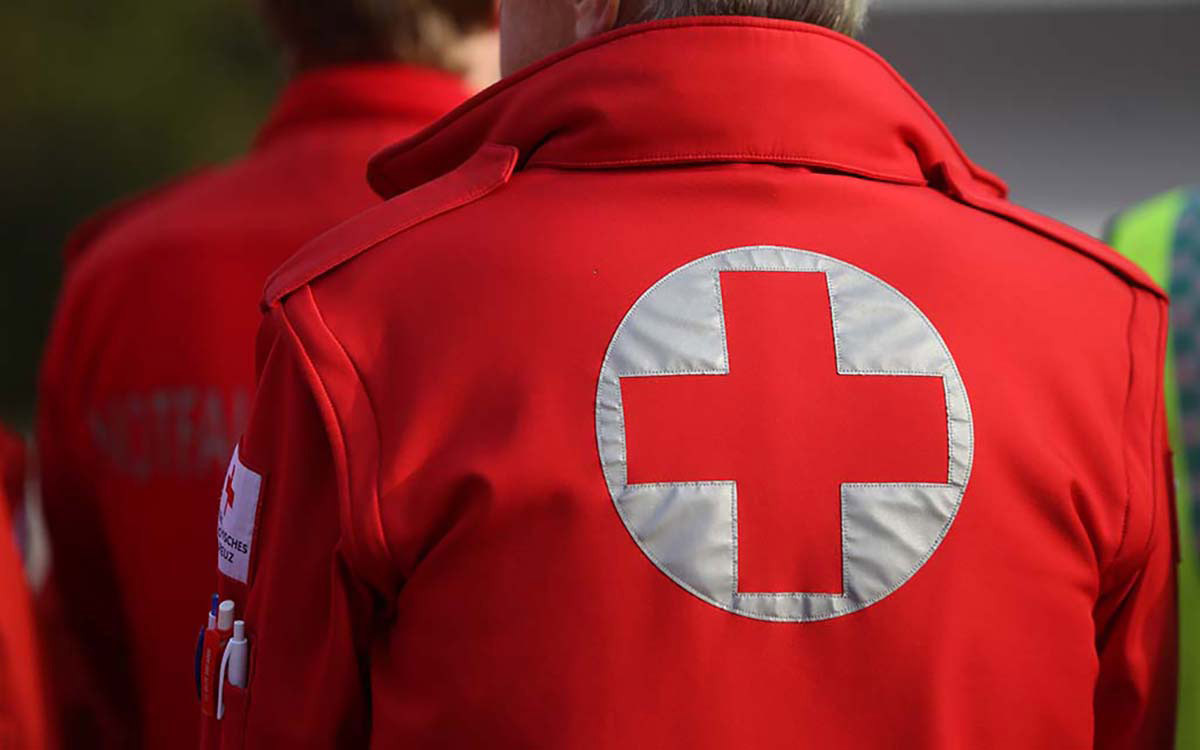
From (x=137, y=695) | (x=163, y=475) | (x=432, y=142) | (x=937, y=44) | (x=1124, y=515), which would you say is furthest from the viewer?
(x=937, y=44)

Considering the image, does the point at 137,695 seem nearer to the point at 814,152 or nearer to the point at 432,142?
the point at 432,142

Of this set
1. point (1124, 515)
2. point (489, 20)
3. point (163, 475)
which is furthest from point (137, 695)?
point (1124, 515)

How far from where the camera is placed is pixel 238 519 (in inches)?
47.8

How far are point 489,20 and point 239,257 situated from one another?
54 cm

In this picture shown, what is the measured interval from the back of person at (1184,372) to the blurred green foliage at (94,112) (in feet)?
21.7

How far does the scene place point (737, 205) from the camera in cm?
117

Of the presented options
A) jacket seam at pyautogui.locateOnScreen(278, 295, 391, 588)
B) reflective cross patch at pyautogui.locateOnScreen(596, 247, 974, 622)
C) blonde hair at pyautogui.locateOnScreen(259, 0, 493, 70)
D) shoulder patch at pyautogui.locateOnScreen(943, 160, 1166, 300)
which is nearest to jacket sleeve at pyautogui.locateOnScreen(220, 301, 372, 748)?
jacket seam at pyautogui.locateOnScreen(278, 295, 391, 588)

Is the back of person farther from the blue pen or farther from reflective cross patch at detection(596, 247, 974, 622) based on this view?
the blue pen

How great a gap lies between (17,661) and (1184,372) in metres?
1.35

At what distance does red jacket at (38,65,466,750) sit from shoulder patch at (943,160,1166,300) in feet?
3.31

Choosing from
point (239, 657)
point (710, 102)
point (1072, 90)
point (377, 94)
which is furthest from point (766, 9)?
point (1072, 90)

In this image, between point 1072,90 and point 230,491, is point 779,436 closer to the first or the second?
point 230,491

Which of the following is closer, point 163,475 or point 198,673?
point 198,673

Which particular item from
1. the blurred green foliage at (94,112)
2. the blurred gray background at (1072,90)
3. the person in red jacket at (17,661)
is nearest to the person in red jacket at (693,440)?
the person in red jacket at (17,661)
